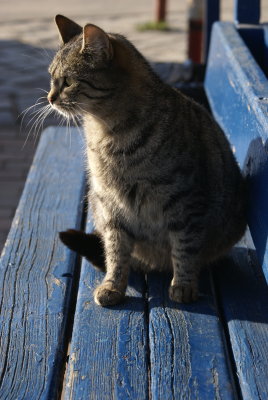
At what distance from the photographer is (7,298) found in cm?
242

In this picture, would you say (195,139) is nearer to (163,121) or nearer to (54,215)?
(163,121)

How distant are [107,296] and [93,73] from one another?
2.48ft

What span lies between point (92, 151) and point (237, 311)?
79 centimetres

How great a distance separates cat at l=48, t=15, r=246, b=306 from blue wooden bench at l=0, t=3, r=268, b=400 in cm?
8

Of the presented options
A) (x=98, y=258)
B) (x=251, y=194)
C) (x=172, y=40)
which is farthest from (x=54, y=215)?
(x=172, y=40)

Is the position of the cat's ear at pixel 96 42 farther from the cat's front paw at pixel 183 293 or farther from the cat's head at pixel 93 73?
the cat's front paw at pixel 183 293

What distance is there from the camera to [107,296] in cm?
238

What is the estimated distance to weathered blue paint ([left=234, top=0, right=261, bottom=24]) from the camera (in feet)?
12.0

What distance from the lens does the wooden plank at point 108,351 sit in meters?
1.93

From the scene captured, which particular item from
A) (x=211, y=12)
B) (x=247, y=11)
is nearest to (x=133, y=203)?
(x=247, y=11)

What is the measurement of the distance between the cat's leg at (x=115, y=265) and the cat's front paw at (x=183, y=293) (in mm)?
177

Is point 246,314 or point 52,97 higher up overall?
point 52,97

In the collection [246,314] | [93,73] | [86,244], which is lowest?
[86,244]

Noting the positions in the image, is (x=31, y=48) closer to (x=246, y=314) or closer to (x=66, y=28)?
(x=66, y=28)
